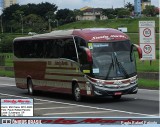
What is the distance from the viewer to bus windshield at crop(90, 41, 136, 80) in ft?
63.8

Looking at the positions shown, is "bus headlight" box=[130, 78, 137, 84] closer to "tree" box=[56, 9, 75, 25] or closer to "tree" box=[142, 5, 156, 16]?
"tree" box=[56, 9, 75, 25]

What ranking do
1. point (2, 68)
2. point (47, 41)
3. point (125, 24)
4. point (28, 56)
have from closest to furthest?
point (47, 41) → point (28, 56) → point (2, 68) → point (125, 24)

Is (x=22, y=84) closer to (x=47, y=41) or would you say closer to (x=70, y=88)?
(x=47, y=41)

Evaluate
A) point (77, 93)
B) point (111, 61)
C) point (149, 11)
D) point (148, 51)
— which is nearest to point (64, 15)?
point (148, 51)

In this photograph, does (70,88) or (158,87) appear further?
(158,87)

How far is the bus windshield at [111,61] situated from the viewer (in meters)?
19.4

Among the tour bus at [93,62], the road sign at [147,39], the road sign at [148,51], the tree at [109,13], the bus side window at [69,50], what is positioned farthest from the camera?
the tree at [109,13]

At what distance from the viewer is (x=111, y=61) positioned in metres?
19.5

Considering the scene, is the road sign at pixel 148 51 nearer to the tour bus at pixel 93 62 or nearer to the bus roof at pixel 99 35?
the tour bus at pixel 93 62

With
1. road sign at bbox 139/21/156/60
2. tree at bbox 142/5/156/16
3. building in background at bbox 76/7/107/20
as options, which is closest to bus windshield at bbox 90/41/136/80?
road sign at bbox 139/21/156/60

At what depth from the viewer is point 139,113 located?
616 inches

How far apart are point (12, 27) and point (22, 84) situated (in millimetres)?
28541

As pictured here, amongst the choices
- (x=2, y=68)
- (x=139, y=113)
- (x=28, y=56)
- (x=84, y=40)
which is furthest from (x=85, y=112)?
(x=2, y=68)

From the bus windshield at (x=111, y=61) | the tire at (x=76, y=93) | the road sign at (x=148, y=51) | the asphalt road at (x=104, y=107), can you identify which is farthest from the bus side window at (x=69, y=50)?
the road sign at (x=148, y=51)
